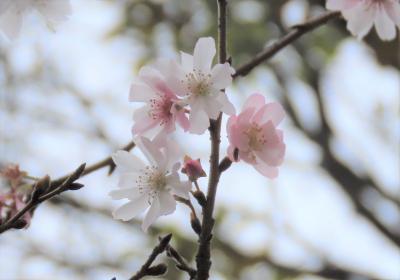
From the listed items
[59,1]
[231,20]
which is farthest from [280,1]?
[59,1]

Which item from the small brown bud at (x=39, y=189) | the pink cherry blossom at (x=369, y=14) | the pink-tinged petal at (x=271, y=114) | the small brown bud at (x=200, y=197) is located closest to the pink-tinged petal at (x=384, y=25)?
the pink cherry blossom at (x=369, y=14)

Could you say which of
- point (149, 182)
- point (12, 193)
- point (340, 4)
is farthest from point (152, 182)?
point (340, 4)

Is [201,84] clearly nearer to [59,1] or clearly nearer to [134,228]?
[59,1]

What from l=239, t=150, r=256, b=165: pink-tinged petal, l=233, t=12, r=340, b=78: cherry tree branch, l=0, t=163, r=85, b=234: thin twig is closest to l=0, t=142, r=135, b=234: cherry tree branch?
l=0, t=163, r=85, b=234: thin twig

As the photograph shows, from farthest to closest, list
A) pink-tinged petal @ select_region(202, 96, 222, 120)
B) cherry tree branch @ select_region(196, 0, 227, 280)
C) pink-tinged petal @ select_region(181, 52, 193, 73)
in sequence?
pink-tinged petal @ select_region(181, 52, 193, 73)
pink-tinged petal @ select_region(202, 96, 222, 120)
cherry tree branch @ select_region(196, 0, 227, 280)

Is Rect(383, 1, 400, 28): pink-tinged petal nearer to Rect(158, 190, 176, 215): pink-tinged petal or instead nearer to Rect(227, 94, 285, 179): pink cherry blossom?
Rect(227, 94, 285, 179): pink cherry blossom

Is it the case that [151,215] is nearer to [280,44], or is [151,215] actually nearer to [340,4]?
[280,44]
